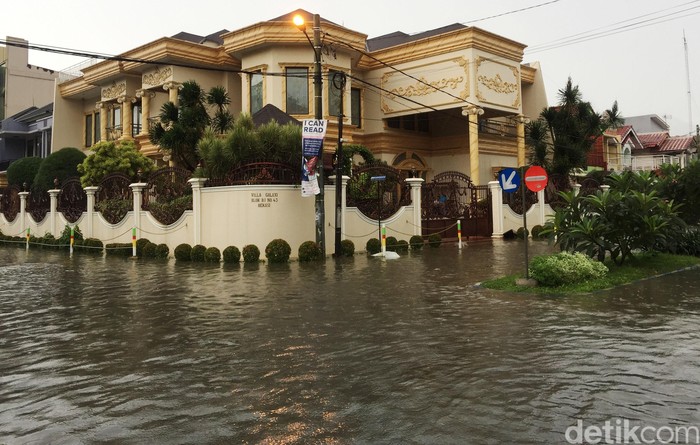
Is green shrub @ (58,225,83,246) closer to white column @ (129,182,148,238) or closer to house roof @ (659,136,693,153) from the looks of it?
white column @ (129,182,148,238)

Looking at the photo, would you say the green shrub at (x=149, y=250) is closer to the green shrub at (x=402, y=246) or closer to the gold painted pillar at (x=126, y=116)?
the green shrub at (x=402, y=246)

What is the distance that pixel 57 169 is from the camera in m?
30.2

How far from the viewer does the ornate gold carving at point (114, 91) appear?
33.2 metres

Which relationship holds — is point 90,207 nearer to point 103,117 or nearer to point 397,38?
point 103,117

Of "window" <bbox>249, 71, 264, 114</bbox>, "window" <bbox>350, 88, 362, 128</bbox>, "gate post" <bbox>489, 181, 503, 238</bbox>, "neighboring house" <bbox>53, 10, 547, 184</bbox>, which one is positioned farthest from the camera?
"window" <bbox>350, 88, 362, 128</bbox>

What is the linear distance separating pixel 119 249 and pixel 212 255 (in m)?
5.65

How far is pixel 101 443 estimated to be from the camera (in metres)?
4.11

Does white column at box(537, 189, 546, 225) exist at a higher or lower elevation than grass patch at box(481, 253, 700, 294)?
higher

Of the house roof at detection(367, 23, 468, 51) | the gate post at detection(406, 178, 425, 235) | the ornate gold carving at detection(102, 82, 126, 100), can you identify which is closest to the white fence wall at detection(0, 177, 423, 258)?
the gate post at detection(406, 178, 425, 235)

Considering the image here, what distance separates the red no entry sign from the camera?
38.0 ft

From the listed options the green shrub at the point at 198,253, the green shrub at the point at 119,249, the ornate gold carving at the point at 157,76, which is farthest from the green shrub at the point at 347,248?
the ornate gold carving at the point at 157,76

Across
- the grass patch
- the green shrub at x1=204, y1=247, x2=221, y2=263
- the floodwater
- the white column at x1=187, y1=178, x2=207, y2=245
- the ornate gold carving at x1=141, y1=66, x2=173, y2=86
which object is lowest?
the floodwater

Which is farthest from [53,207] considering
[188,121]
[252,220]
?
[252,220]

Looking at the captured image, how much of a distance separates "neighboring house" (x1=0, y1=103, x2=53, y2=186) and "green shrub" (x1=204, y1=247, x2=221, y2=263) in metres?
30.0
